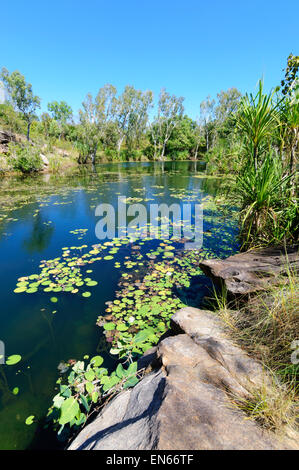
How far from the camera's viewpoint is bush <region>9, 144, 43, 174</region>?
15.1 m

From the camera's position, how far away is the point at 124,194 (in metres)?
10.6

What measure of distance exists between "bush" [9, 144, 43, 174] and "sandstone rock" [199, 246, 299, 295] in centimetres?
1776

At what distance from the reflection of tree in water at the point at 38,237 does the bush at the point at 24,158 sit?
12.3 m

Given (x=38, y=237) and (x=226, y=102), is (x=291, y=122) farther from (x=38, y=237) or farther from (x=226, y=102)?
(x=226, y=102)

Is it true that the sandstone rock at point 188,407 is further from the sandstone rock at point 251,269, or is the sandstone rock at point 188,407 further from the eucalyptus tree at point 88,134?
the eucalyptus tree at point 88,134

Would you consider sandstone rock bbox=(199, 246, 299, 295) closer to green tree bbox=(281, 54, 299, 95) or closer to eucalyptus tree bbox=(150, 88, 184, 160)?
green tree bbox=(281, 54, 299, 95)

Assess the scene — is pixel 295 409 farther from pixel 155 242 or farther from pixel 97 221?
pixel 97 221

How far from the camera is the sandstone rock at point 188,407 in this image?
899mm

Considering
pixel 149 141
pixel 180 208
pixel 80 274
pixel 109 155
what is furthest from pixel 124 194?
pixel 149 141

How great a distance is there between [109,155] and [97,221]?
2990 cm

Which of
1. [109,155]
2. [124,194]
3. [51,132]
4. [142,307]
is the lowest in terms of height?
[142,307]

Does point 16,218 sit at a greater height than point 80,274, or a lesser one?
greater

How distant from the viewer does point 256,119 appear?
3400 millimetres

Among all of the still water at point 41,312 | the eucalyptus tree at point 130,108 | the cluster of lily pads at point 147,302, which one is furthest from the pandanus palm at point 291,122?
the eucalyptus tree at point 130,108
